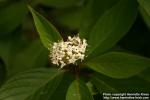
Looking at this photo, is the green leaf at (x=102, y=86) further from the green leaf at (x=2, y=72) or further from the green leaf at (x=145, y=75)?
the green leaf at (x=2, y=72)

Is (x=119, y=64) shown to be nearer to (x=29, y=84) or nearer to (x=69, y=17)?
(x=29, y=84)

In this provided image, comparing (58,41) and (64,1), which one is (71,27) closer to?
(64,1)

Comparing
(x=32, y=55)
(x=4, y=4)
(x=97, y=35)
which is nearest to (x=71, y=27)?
(x=32, y=55)

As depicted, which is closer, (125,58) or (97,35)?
(125,58)

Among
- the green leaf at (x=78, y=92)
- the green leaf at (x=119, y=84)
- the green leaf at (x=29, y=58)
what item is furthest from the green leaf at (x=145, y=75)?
the green leaf at (x=29, y=58)

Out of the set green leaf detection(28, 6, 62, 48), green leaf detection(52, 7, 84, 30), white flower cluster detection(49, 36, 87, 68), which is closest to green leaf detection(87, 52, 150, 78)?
white flower cluster detection(49, 36, 87, 68)

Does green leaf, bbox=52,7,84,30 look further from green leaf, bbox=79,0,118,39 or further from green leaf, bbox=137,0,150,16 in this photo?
green leaf, bbox=137,0,150,16
